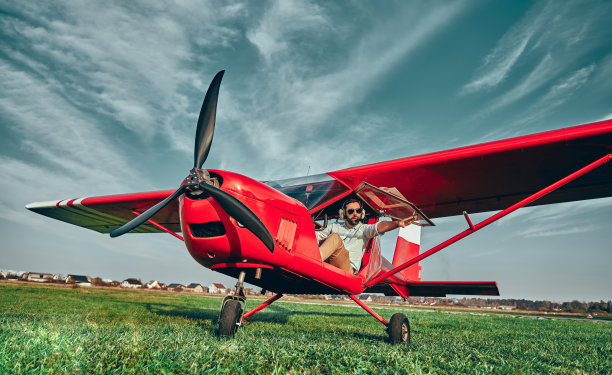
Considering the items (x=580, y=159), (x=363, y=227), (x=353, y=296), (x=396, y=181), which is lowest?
(x=353, y=296)

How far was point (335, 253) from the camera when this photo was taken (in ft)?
15.6

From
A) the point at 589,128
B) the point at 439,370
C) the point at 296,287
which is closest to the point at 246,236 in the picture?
the point at 296,287

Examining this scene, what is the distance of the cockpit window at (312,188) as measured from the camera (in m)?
4.89

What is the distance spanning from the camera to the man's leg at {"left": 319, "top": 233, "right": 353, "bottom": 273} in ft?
15.0

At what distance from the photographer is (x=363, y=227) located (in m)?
5.38

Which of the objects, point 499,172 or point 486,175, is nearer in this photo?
point 499,172

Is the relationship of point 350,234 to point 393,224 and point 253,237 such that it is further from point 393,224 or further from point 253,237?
point 253,237

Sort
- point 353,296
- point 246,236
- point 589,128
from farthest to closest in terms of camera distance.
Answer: point 353,296
point 589,128
point 246,236

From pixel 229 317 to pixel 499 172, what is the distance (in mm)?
4543

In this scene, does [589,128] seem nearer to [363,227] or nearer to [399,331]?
[363,227]

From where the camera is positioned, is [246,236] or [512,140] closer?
[246,236]

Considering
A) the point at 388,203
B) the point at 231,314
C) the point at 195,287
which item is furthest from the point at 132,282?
the point at 231,314

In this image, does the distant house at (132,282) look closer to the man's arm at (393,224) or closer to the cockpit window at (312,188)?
the cockpit window at (312,188)

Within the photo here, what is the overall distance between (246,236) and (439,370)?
83.1 inches
